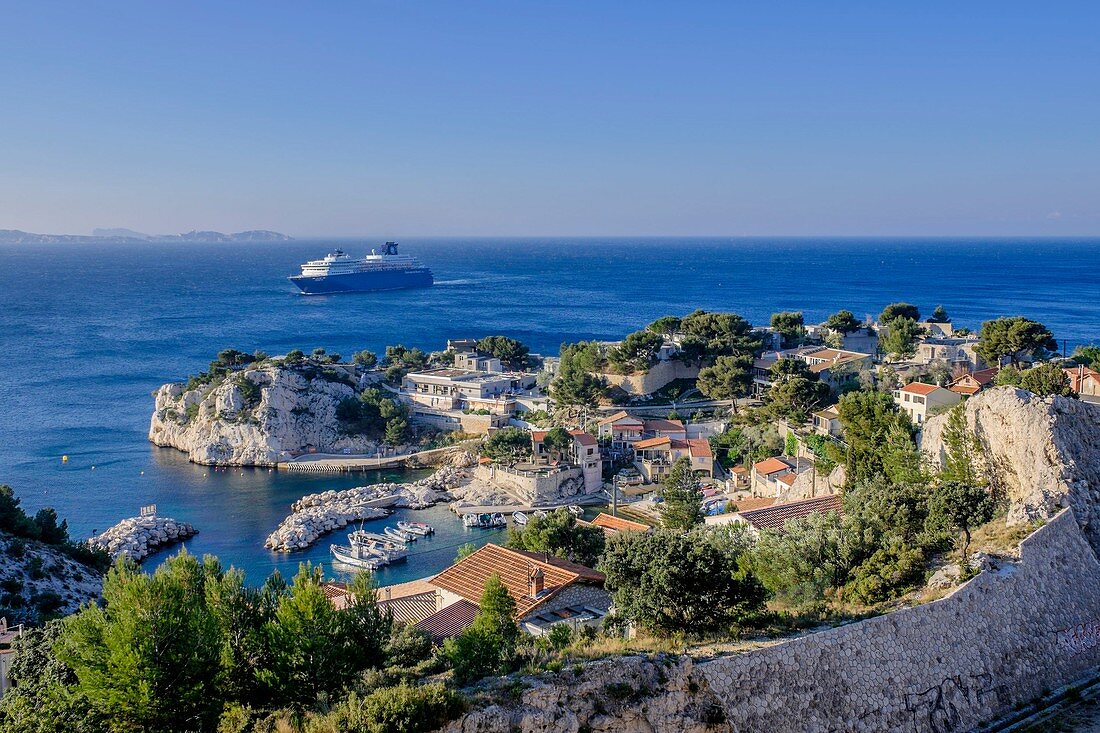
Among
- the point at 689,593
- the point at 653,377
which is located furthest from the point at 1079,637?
the point at 653,377

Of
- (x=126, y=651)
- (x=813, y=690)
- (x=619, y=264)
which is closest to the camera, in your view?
(x=126, y=651)

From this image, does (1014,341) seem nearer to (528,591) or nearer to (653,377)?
(653,377)

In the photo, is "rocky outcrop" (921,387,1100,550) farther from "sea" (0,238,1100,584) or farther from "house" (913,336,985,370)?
"house" (913,336,985,370)

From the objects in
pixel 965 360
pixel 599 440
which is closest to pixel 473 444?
pixel 599 440

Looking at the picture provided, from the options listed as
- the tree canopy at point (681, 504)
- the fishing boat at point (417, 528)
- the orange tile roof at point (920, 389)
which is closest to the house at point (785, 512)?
the tree canopy at point (681, 504)

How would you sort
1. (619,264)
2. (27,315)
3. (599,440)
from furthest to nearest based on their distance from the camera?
(619,264) < (27,315) < (599,440)

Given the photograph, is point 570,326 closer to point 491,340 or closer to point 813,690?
point 491,340

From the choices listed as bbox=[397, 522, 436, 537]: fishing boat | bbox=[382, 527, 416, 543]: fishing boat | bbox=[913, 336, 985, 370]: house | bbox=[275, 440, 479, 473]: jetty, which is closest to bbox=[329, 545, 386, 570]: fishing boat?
bbox=[382, 527, 416, 543]: fishing boat
